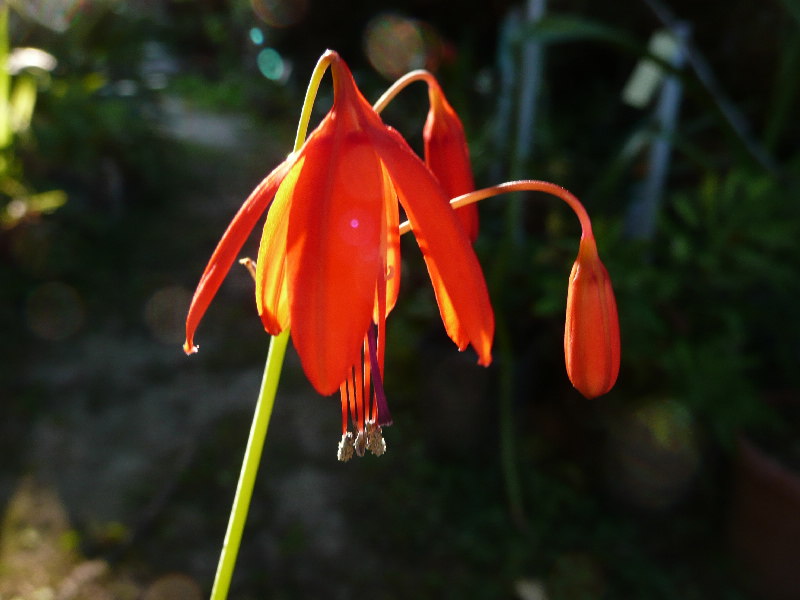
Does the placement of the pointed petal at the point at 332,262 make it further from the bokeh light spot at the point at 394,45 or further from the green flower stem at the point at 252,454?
the bokeh light spot at the point at 394,45

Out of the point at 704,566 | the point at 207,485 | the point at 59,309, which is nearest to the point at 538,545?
the point at 704,566

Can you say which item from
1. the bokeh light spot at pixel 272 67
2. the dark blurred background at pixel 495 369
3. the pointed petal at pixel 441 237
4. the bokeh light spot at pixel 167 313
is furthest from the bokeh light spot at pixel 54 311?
the pointed petal at pixel 441 237

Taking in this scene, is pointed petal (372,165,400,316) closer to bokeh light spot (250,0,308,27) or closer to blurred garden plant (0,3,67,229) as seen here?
blurred garden plant (0,3,67,229)

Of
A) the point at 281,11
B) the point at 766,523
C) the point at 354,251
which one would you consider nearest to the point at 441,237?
the point at 354,251

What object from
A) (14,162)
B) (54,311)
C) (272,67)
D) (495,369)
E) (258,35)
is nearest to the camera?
(495,369)

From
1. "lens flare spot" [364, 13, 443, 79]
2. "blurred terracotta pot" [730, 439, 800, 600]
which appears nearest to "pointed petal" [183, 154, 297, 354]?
"blurred terracotta pot" [730, 439, 800, 600]

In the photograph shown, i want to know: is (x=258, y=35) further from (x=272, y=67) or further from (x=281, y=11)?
(x=272, y=67)

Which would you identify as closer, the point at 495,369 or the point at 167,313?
the point at 495,369
